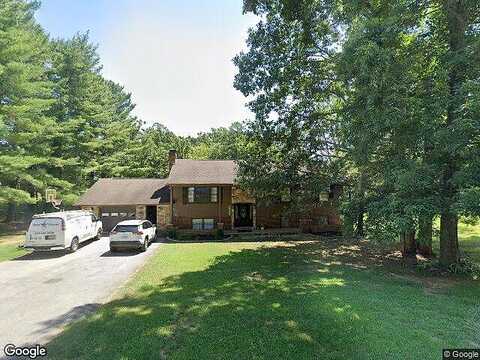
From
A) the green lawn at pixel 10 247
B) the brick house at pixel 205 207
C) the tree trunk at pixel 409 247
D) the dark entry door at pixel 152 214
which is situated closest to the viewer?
the tree trunk at pixel 409 247

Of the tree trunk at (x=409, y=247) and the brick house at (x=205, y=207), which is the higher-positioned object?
the brick house at (x=205, y=207)

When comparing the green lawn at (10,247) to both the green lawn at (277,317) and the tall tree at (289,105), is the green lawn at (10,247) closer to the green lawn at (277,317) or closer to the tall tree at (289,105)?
the green lawn at (277,317)

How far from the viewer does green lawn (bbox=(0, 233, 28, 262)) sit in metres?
19.8

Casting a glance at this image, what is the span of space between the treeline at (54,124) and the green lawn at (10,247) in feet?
9.47

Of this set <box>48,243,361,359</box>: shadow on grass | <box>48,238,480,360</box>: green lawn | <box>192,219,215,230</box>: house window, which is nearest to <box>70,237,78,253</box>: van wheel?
Result: <box>48,238,480,360</box>: green lawn

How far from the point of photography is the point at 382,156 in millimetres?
16328

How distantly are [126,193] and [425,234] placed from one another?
25.5m

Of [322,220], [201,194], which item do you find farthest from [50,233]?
[322,220]

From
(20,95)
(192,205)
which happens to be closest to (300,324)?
(192,205)

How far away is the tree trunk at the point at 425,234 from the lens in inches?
507

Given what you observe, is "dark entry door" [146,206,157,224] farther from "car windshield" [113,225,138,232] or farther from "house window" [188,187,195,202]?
"car windshield" [113,225,138,232]

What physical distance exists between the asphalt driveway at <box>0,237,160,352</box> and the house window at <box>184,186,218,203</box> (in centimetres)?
923

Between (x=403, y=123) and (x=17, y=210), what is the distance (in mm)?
44760

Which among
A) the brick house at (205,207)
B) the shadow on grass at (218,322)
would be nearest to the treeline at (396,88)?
the shadow on grass at (218,322)
